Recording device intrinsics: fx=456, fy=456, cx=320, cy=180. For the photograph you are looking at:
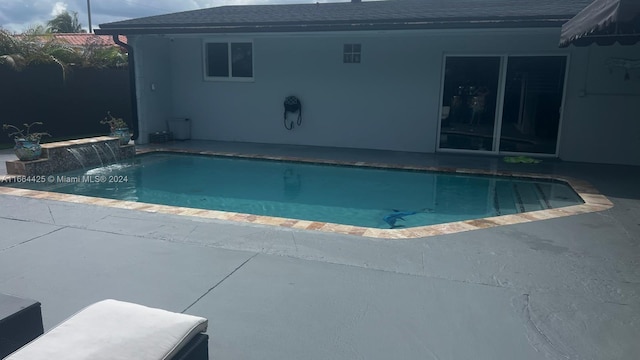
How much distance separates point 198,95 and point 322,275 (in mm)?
9788

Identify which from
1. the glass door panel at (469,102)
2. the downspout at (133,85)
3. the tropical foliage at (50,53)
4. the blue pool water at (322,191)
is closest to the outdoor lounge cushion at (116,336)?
the blue pool water at (322,191)

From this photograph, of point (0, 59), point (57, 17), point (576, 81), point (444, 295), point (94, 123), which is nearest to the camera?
point (444, 295)

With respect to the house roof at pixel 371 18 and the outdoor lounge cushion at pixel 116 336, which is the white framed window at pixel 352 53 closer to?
the house roof at pixel 371 18

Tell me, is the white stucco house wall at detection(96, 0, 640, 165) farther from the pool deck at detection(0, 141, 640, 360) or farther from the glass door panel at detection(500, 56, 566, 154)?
the pool deck at detection(0, 141, 640, 360)

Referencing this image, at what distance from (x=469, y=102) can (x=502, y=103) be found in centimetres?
70

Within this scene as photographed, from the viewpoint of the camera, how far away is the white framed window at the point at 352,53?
429 inches

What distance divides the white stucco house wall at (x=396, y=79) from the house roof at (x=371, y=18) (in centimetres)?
3

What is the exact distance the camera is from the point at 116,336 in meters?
1.90

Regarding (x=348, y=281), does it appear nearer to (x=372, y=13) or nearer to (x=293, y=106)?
(x=372, y=13)

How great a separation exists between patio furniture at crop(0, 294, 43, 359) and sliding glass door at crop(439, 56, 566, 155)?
9616 millimetres

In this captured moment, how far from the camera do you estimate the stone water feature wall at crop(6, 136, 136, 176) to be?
7.56m

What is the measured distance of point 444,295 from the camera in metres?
3.48

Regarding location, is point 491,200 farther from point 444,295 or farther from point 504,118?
point 444,295

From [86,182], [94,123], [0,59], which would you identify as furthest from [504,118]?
[0,59]
